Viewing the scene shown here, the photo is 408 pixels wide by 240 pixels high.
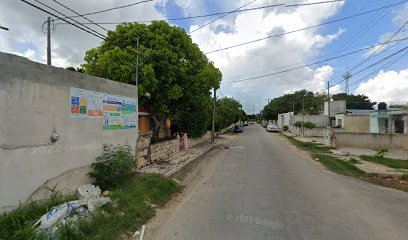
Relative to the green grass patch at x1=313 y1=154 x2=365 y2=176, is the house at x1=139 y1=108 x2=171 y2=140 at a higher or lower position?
higher

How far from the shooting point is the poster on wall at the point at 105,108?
704 cm

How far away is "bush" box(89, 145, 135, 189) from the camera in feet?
24.2

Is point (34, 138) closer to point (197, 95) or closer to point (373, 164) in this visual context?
point (197, 95)

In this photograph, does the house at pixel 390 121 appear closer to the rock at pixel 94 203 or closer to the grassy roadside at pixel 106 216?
the grassy roadside at pixel 106 216

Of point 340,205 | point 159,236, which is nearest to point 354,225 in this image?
point 340,205

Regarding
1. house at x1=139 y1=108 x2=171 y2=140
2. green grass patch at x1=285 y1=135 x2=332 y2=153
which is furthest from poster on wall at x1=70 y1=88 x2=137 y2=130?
green grass patch at x1=285 y1=135 x2=332 y2=153

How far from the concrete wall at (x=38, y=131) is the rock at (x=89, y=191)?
0.95ft

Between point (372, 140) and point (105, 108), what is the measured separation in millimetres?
20178

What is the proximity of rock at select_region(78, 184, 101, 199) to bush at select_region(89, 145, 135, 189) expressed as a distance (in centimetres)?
38

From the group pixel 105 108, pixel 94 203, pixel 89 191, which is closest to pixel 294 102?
pixel 105 108

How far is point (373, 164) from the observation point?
1309cm

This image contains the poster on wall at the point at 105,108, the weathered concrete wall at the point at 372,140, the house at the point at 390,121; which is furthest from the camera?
the house at the point at 390,121

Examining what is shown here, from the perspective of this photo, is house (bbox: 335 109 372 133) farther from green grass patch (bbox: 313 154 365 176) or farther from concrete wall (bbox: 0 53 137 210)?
concrete wall (bbox: 0 53 137 210)

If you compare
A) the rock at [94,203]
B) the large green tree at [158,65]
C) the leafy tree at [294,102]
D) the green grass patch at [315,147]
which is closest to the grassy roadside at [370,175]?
the green grass patch at [315,147]
